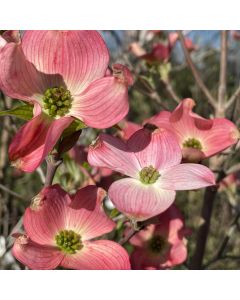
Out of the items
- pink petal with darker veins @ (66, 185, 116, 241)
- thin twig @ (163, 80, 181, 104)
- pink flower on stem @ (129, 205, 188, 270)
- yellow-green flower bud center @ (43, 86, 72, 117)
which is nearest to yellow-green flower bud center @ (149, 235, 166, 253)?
pink flower on stem @ (129, 205, 188, 270)

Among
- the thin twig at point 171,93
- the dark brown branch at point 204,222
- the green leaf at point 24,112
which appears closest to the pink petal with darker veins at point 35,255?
the green leaf at point 24,112

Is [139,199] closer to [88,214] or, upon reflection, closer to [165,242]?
[88,214]

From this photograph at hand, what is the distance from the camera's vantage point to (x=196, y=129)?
64 cm

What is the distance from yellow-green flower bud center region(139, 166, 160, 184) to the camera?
1.69ft

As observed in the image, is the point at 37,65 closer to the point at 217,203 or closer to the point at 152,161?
the point at 152,161

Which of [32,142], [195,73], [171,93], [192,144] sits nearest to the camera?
[32,142]

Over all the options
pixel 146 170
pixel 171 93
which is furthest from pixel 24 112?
pixel 171 93

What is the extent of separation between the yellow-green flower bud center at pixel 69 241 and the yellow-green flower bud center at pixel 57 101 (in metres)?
0.12

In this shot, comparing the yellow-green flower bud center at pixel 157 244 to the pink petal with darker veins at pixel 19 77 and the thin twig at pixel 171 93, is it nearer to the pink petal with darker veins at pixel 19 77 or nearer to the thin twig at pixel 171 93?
the pink petal with darker veins at pixel 19 77

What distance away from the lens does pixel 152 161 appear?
547 millimetres

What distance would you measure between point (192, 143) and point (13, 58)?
0.25 m

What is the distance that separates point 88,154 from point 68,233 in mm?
90

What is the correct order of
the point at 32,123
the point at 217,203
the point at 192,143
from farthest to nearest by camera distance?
the point at 217,203 → the point at 192,143 → the point at 32,123

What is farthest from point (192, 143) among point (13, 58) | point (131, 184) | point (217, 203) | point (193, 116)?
point (217, 203)
